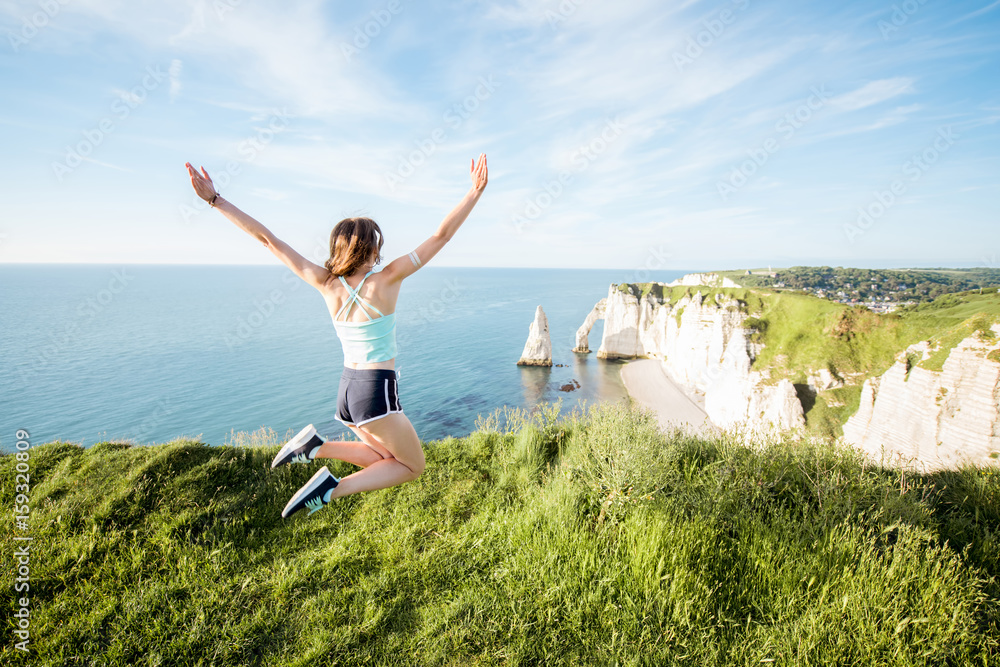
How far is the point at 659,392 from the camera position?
151 feet

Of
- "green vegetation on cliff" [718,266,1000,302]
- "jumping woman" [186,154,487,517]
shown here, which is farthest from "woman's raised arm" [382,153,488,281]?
"green vegetation on cliff" [718,266,1000,302]

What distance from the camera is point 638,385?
48.2 m

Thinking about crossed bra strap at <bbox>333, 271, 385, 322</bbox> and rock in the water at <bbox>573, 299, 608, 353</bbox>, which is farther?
rock in the water at <bbox>573, 299, 608, 353</bbox>

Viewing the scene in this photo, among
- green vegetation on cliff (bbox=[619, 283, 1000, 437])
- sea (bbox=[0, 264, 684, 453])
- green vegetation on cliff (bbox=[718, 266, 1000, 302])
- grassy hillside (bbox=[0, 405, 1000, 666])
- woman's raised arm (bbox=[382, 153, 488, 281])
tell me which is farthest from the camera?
green vegetation on cliff (bbox=[718, 266, 1000, 302])

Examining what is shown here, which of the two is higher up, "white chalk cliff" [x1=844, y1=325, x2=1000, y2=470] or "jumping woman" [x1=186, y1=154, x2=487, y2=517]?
"jumping woman" [x1=186, y1=154, x2=487, y2=517]

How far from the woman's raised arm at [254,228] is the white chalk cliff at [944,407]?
967 inches

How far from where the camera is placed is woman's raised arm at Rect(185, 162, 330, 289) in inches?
111

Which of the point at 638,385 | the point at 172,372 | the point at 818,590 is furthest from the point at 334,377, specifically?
the point at 818,590

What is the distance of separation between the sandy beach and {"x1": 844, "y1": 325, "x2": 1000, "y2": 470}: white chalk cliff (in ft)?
46.2

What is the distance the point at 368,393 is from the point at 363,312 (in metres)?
0.57

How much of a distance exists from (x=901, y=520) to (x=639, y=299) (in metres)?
58.6

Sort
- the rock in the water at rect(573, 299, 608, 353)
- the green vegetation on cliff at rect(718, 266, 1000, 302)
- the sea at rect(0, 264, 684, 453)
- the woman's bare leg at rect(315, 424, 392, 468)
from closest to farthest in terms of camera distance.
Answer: the woman's bare leg at rect(315, 424, 392, 468), the sea at rect(0, 264, 684, 453), the green vegetation on cliff at rect(718, 266, 1000, 302), the rock in the water at rect(573, 299, 608, 353)

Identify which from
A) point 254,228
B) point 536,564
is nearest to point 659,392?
point 536,564

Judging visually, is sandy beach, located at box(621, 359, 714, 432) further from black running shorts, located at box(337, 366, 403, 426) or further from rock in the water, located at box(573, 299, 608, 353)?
black running shorts, located at box(337, 366, 403, 426)
